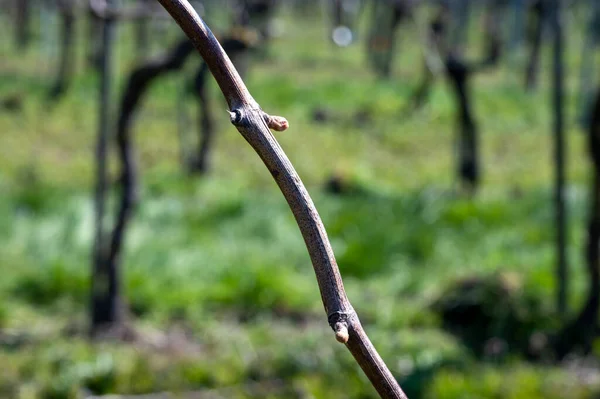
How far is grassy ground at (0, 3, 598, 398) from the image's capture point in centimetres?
384

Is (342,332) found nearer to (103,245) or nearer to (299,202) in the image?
(299,202)

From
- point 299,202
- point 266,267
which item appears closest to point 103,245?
point 266,267

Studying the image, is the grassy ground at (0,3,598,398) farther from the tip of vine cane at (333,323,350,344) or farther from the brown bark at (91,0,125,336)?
the tip of vine cane at (333,323,350,344)

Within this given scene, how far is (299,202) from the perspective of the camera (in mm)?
562

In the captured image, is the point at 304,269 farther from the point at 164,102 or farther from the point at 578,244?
the point at 164,102

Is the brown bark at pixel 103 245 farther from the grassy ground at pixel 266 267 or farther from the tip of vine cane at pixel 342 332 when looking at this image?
the tip of vine cane at pixel 342 332

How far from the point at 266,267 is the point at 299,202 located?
501 cm

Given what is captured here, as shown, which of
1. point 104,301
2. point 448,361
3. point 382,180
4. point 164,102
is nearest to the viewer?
point 448,361

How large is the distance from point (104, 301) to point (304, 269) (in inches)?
68.8

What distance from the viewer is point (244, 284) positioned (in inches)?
212

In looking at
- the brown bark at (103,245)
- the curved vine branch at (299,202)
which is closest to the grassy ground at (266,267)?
the brown bark at (103,245)

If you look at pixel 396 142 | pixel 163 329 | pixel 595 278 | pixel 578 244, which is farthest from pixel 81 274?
pixel 396 142

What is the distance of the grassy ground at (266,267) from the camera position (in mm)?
3840

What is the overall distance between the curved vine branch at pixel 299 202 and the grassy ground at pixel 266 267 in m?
3.18
